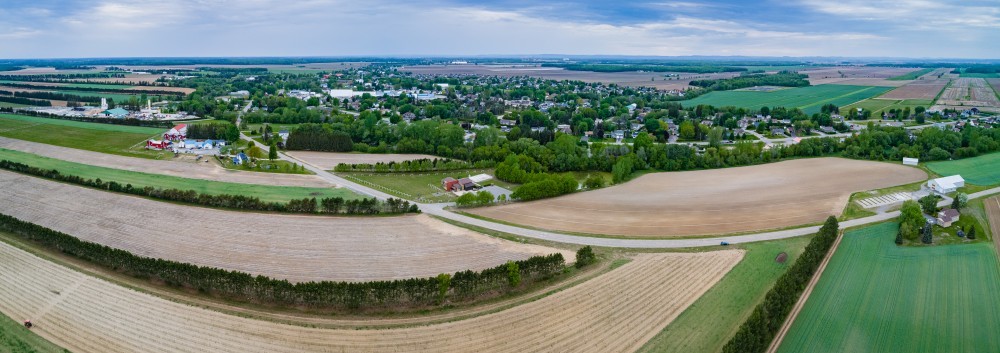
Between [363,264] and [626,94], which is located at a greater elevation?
[626,94]

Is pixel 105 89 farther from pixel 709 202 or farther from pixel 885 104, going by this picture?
pixel 885 104

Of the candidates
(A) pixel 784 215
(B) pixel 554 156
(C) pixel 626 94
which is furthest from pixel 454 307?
(C) pixel 626 94

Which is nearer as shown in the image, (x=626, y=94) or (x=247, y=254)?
(x=247, y=254)

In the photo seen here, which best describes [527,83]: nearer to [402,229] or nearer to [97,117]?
[97,117]

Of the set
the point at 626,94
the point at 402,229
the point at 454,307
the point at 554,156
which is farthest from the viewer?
the point at 626,94

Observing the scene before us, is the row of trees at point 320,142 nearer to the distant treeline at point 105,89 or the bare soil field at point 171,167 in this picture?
the bare soil field at point 171,167

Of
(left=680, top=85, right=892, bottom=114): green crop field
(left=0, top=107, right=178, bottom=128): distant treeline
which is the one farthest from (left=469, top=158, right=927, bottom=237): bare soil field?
(left=0, top=107, right=178, bottom=128): distant treeline

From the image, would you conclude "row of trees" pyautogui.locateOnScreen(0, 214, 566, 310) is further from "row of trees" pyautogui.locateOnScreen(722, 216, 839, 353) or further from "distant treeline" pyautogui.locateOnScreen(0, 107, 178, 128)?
"distant treeline" pyautogui.locateOnScreen(0, 107, 178, 128)
